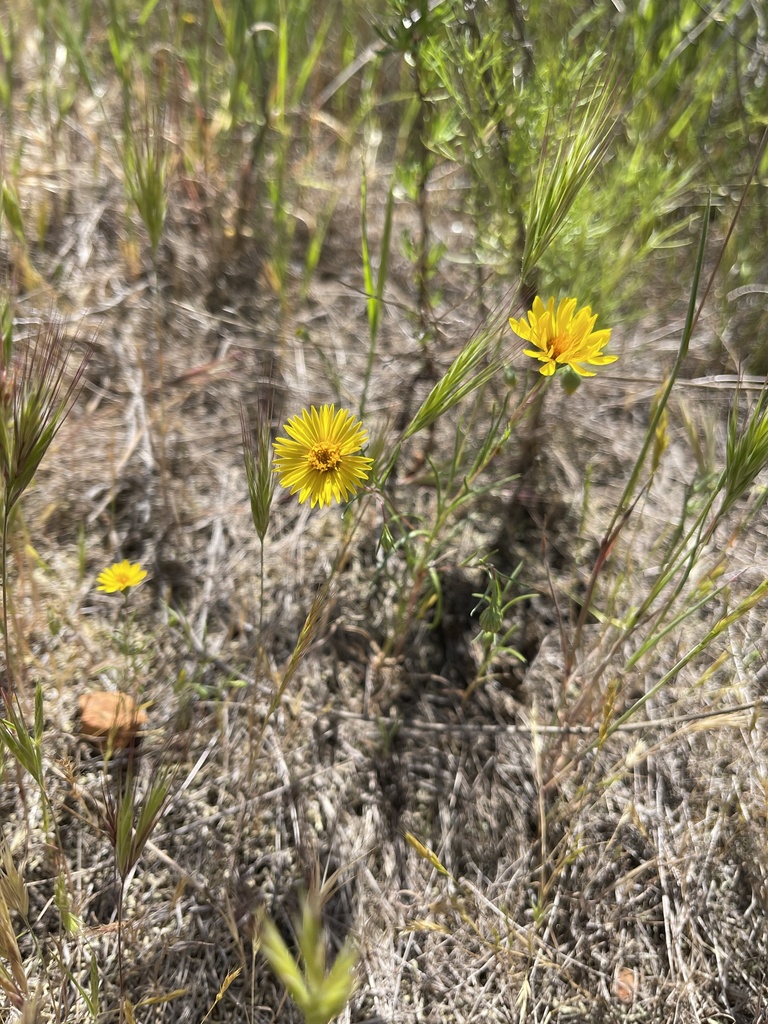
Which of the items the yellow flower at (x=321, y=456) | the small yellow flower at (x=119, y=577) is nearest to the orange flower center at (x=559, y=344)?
the yellow flower at (x=321, y=456)

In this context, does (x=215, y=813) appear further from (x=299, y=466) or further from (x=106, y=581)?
(x=299, y=466)

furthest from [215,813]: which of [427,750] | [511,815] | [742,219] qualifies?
[742,219]

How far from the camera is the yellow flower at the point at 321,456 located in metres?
1.05

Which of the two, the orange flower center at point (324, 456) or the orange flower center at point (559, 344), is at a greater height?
the orange flower center at point (559, 344)

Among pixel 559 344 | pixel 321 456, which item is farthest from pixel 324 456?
pixel 559 344

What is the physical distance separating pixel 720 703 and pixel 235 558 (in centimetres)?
101

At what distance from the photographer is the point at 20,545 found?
140cm

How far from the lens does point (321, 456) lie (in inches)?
42.9

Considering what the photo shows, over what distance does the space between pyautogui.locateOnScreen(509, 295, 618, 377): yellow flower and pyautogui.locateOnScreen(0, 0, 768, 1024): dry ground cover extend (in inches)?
2.0

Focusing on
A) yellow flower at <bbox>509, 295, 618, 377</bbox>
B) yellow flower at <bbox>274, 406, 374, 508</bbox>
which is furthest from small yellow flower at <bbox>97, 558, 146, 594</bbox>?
yellow flower at <bbox>509, 295, 618, 377</bbox>

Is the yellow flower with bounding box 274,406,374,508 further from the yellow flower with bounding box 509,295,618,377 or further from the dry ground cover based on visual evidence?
the yellow flower with bounding box 509,295,618,377

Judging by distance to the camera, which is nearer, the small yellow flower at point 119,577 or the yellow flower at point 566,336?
the yellow flower at point 566,336

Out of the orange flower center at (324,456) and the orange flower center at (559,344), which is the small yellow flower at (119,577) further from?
the orange flower center at (559,344)

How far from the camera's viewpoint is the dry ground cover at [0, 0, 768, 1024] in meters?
1.11
